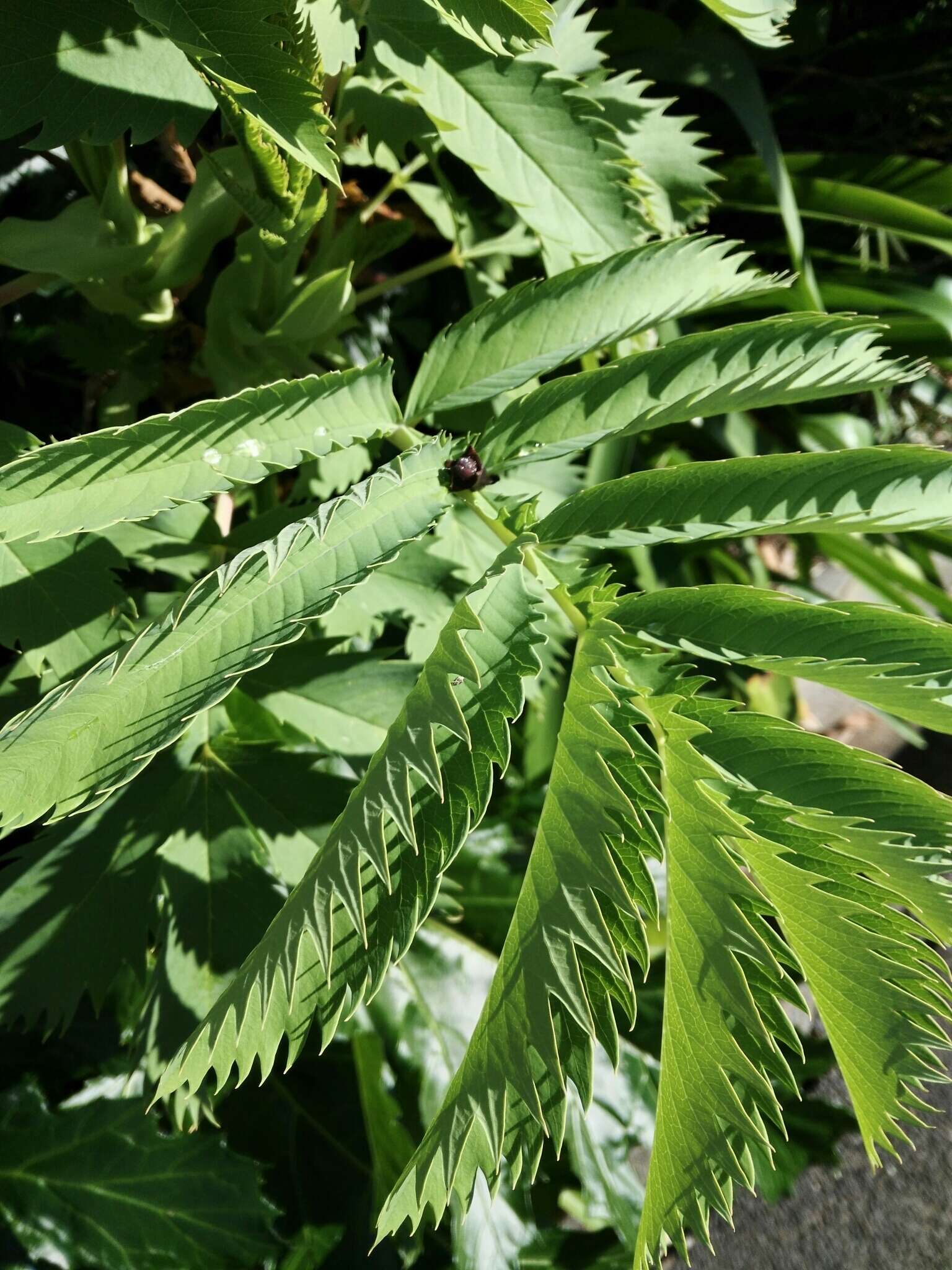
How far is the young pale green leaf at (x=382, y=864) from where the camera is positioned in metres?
0.35

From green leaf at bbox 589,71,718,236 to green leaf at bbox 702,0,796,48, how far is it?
0.48 feet

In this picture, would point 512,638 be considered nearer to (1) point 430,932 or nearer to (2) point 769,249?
(1) point 430,932

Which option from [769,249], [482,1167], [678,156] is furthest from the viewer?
[769,249]

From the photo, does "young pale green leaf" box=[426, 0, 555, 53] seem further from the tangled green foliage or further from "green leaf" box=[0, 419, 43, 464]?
"green leaf" box=[0, 419, 43, 464]

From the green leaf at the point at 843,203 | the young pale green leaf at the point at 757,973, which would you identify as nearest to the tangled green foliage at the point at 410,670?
the young pale green leaf at the point at 757,973

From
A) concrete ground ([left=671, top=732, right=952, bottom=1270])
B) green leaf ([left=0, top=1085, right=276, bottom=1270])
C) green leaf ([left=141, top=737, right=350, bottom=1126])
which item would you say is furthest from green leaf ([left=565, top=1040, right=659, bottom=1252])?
concrete ground ([left=671, top=732, right=952, bottom=1270])

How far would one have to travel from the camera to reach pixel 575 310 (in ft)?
1.75

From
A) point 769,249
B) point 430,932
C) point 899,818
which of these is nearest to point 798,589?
point 769,249

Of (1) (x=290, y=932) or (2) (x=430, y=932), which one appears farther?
(2) (x=430, y=932)

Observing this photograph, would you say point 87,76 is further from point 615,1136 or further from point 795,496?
point 615,1136

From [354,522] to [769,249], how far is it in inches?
41.6

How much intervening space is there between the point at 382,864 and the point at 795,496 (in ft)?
0.84

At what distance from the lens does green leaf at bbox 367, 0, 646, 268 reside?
580mm

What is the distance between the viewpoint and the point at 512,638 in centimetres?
42
